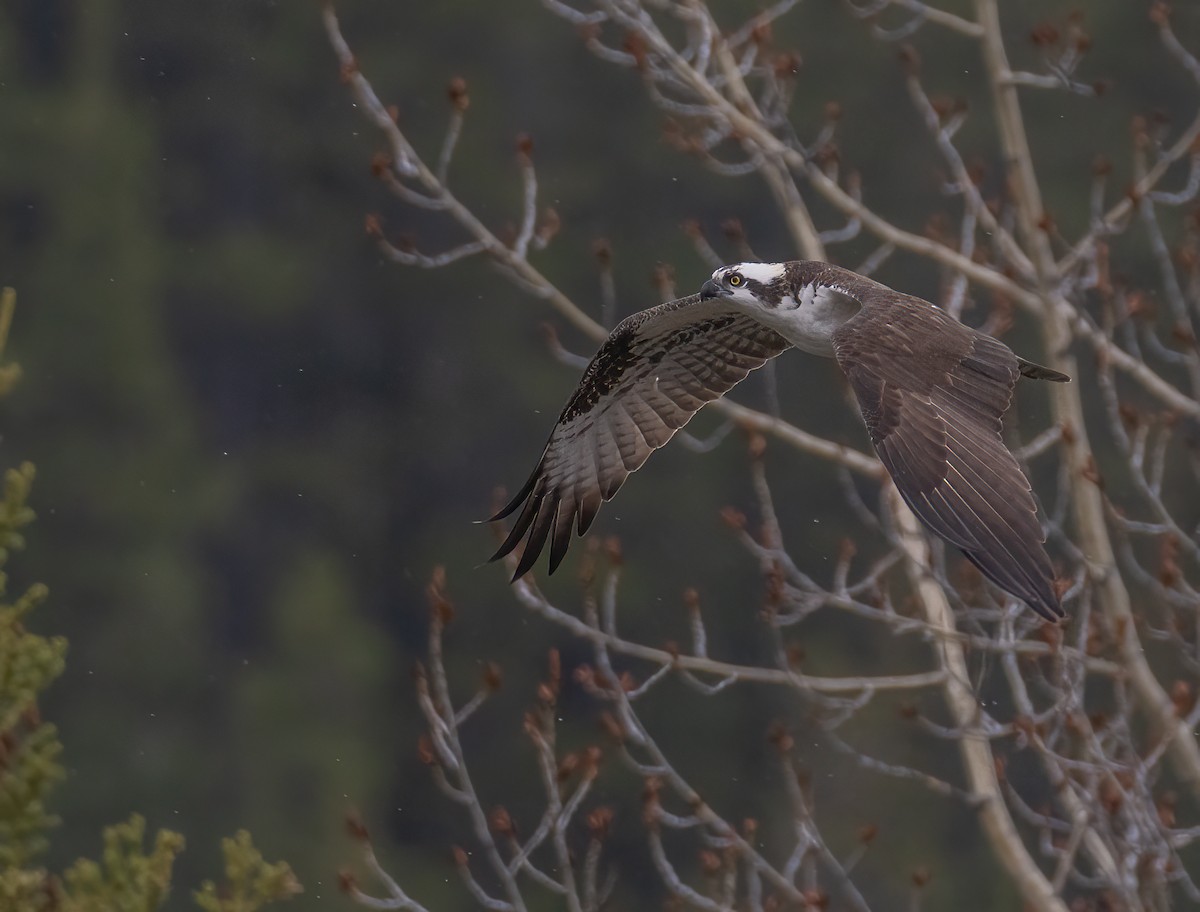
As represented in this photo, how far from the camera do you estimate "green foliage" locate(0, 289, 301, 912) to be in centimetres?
441

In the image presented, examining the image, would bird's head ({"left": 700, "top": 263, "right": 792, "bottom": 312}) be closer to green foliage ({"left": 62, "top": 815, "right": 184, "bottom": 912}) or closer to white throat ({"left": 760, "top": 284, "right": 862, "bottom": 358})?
white throat ({"left": 760, "top": 284, "right": 862, "bottom": 358})

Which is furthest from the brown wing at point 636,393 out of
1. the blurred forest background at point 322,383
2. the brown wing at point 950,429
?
the blurred forest background at point 322,383

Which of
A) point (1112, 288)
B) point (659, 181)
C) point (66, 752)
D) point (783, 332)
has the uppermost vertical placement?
point (783, 332)

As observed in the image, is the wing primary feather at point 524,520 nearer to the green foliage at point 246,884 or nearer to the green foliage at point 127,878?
the green foliage at point 246,884

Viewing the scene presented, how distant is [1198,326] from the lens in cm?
1622

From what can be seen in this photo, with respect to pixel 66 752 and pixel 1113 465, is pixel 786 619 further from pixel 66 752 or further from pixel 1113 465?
pixel 66 752

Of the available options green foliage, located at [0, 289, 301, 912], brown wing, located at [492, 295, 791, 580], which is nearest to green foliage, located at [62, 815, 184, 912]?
green foliage, located at [0, 289, 301, 912]

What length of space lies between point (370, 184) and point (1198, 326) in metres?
9.47

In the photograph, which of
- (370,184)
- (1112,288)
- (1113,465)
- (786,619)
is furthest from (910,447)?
(370,184)

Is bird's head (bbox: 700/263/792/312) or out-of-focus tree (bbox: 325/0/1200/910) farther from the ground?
bird's head (bbox: 700/263/792/312)

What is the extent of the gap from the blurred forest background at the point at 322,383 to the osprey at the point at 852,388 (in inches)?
478

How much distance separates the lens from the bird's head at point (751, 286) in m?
5.38

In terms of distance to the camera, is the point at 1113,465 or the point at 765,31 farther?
the point at 1113,465

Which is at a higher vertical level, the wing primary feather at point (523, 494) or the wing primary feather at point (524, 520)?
the wing primary feather at point (523, 494)
